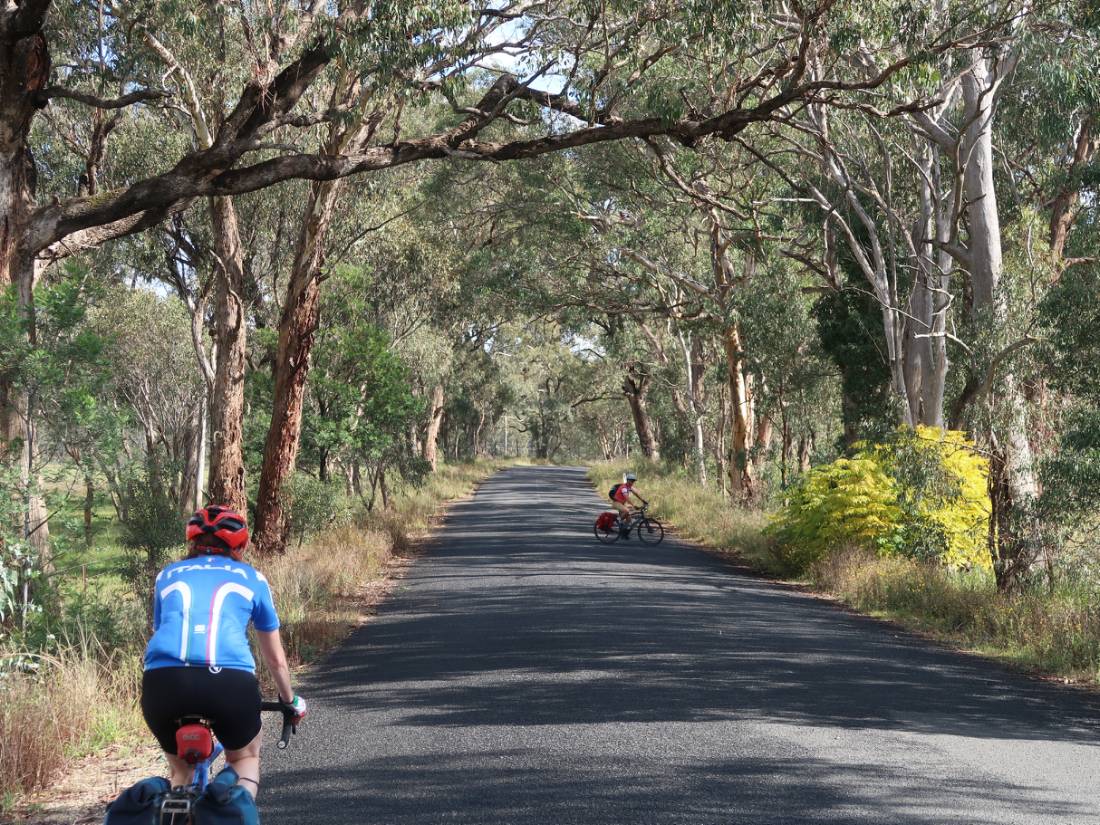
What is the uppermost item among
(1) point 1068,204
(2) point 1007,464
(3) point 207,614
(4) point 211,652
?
(1) point 1068,204

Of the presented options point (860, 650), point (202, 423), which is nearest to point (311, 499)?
point (202, 423)

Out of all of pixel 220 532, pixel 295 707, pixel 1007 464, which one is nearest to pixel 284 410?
pixel 1007 464

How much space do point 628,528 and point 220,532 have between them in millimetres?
21279

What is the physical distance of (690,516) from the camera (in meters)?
29.9

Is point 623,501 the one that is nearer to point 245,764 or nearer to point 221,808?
point 245,764

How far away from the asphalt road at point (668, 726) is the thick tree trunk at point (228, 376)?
16.4 feet

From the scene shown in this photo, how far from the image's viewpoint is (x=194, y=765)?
13.0 ft

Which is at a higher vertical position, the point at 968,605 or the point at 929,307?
the point at 929,307

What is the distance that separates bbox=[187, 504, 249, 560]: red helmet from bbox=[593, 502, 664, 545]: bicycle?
2071cm

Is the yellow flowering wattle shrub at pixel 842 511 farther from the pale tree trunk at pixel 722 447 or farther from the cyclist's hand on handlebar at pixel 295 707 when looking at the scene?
the cyclist's hand on handlebar at pixel 295 707

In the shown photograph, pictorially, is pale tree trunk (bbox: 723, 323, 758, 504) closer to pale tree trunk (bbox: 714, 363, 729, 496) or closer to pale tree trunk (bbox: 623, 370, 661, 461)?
pale tree trunk (bbox: 714, 363, 729, 496)

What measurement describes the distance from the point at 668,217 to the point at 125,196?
63.2 feet

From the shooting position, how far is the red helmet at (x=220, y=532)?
443 cm

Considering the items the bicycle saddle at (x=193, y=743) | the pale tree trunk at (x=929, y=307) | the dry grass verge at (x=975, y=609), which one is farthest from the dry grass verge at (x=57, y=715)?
the pale tree trunk at (x=929, y=307)
